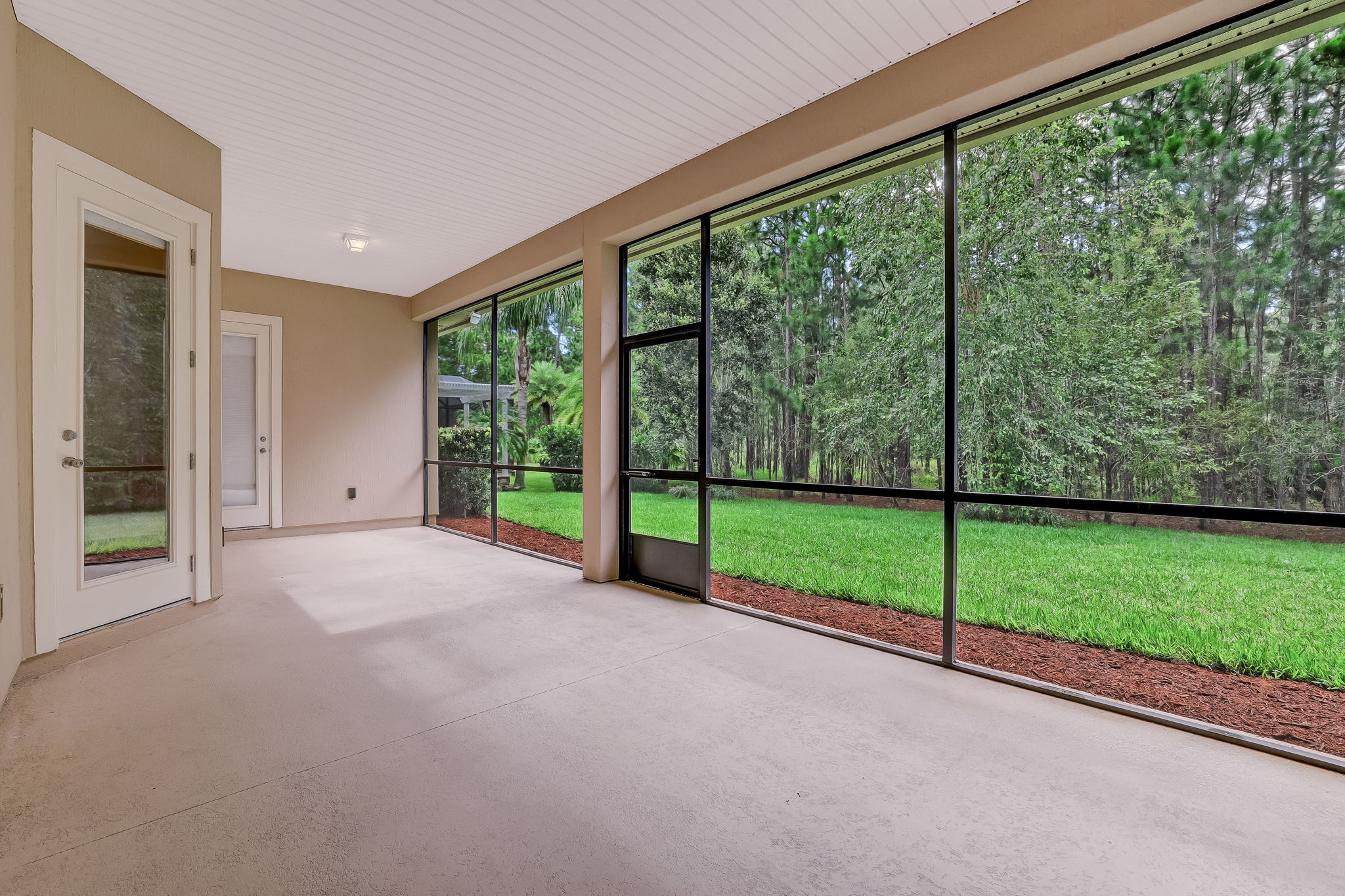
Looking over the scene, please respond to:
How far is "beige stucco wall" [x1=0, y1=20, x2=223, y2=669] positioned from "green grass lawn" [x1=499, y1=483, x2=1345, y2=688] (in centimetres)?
323

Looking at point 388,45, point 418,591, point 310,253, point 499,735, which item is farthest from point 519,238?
point 499,735

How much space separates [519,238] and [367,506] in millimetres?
3803

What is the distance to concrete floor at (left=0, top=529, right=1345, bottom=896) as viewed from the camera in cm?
147

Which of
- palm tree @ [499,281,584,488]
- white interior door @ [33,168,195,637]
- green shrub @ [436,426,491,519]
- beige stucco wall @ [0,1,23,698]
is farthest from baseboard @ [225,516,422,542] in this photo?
beige stucco wall @ [0,1,23,698]

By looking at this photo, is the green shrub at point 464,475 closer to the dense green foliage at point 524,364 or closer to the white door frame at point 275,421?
the dense green foliage at point 524,364

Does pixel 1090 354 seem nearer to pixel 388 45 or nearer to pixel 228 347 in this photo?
pixel 388 45

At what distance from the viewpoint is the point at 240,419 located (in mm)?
6199

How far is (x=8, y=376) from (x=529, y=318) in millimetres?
5271

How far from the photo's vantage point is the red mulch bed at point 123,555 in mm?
2977

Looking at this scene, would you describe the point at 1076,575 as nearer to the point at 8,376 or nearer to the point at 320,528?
the point at 8,376

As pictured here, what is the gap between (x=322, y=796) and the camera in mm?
1779

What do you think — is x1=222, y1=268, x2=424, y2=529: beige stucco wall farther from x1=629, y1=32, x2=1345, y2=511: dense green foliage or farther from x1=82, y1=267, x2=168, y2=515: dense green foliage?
x1=629, y1=32, x2=1345, y2=511: dense green foliage

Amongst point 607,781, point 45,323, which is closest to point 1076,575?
point 607,781

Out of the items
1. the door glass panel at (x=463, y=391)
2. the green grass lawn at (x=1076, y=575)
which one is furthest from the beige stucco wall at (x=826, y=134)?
the door glass panel at (x=463, y=391)
